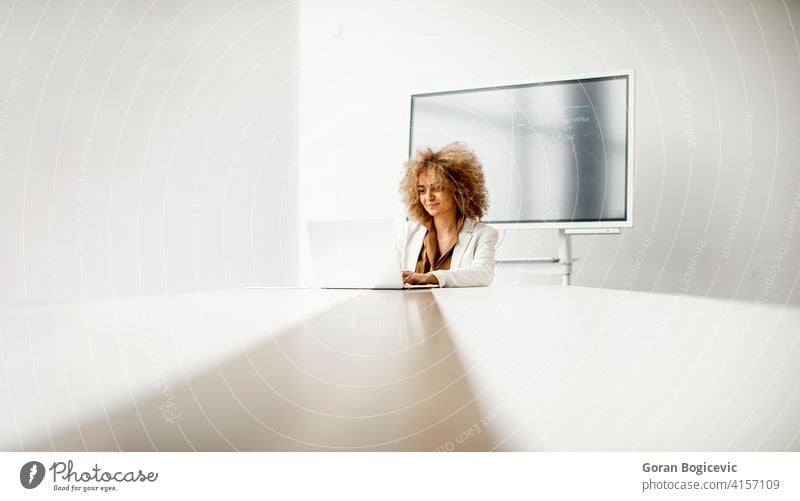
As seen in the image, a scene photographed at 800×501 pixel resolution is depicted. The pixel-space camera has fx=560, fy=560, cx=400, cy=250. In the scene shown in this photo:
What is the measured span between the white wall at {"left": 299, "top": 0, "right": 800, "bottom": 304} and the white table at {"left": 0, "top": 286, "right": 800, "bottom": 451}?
1160 millimetres

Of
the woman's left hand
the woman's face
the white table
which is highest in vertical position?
the woman's face

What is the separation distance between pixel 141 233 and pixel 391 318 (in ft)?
4.16

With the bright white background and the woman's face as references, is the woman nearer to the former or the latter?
the woman's face

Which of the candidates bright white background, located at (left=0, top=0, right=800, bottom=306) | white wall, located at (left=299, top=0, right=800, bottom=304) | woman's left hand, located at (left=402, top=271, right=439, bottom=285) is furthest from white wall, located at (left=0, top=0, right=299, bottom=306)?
woman's left hand, located at (left=402, top=271, right=439, bottom=285)

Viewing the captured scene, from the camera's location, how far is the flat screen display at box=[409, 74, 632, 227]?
1.37 m

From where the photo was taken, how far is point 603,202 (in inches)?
54.2

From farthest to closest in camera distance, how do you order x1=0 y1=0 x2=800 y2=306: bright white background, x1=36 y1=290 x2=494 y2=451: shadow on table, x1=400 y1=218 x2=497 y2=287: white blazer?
x1=400 y1=218 x2=497 y2=287: white blazer
x1=0 y1=0 x2=800 y2=306: bright white background
x1=36 y1=290 x2=494 y2=451: shadow on table

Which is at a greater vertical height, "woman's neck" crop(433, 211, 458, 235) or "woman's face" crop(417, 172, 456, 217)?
"woman's face" crop(417, 172, 456, 217)

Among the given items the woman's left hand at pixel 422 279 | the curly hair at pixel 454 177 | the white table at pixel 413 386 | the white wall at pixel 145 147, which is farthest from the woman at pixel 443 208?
the white table at pixel 413 386

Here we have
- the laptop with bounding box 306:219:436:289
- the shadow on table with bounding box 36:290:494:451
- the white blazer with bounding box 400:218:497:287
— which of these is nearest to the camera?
the shadow on table with bounding box 36:290:494:451
